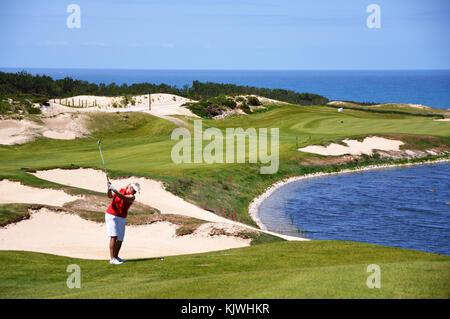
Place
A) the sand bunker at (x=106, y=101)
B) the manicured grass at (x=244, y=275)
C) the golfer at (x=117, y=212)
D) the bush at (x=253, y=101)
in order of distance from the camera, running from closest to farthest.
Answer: the manicured grass at (x=244, y=275)
the golfer at (x=117, y=212)
the sand bunker at (x=106, y=101)
the bush at (x=253, y=101)

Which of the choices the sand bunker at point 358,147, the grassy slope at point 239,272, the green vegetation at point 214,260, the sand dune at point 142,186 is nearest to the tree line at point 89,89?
the green vegetation at point 214,260

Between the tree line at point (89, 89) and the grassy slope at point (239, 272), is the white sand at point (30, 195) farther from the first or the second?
the tree line at point (89, 89)

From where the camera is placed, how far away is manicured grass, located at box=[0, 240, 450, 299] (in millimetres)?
10047

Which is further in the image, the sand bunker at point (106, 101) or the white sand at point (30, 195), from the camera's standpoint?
the sand bunker at point (106, 101)

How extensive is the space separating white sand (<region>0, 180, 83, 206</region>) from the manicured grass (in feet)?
30.8

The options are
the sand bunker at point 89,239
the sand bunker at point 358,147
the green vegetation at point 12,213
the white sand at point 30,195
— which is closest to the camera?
the sand bunker at point 89,239

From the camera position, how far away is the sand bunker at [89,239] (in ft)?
58.0

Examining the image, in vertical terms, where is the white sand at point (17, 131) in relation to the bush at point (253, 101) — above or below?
below

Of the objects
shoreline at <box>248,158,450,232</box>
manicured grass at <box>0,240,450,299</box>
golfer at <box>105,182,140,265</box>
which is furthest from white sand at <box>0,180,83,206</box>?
golfer at <box>105,182,140,265</box>

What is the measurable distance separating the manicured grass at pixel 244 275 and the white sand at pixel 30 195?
9.40m

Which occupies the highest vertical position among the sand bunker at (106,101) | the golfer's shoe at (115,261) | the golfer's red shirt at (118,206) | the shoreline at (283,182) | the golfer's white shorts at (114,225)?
the sand bunker at (106,101)

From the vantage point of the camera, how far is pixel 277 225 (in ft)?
96.5

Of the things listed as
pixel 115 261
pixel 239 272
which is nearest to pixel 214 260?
pixel 239 272

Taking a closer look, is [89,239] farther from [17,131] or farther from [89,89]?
[89,89]
